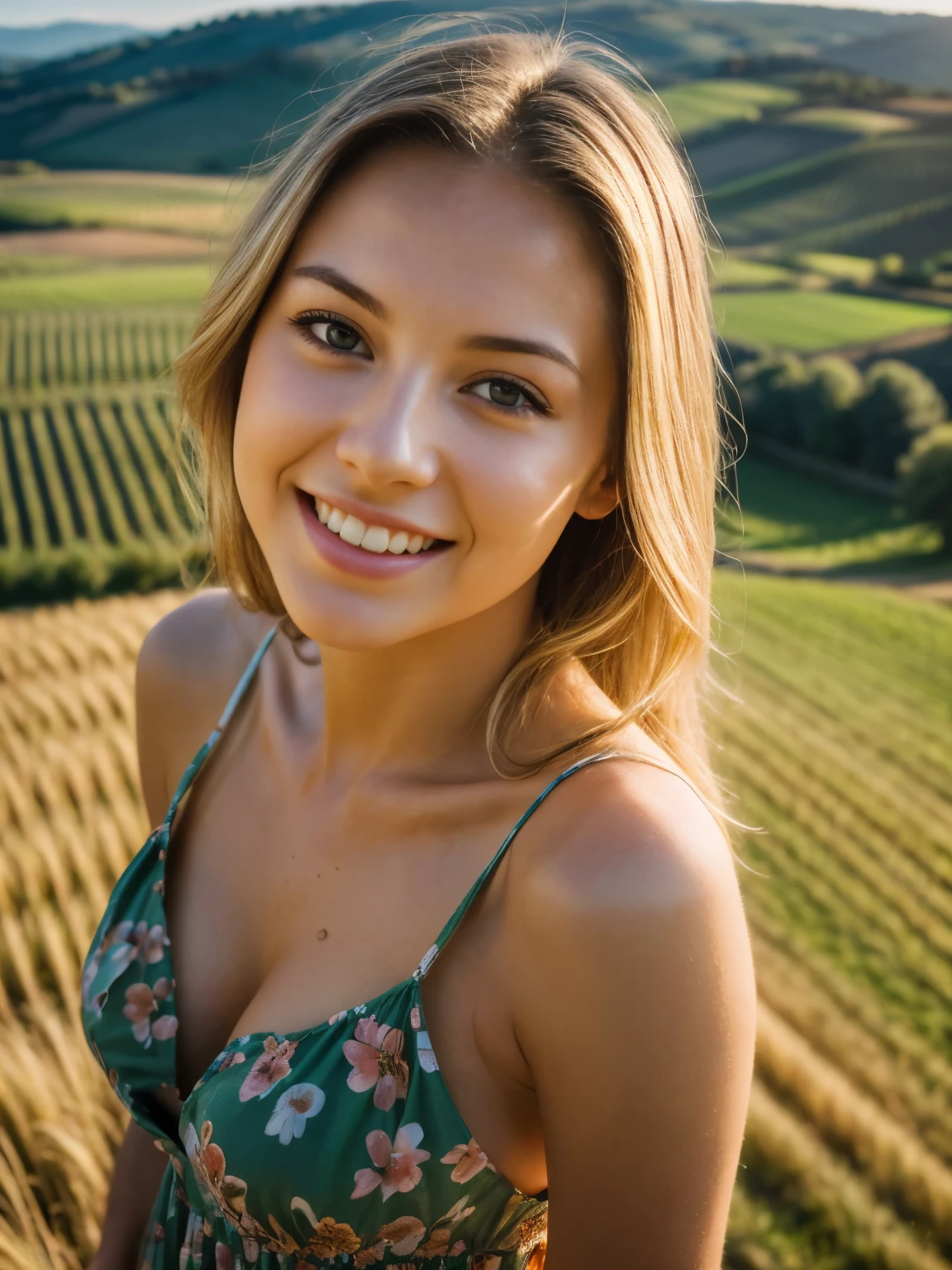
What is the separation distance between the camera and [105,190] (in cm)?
3741

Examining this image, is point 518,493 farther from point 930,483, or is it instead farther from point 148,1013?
point 930,483

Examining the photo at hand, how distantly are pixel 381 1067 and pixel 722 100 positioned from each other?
65656 millimetres

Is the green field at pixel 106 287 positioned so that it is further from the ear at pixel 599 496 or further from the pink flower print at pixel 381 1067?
the pink flower print at pixel 381 1067

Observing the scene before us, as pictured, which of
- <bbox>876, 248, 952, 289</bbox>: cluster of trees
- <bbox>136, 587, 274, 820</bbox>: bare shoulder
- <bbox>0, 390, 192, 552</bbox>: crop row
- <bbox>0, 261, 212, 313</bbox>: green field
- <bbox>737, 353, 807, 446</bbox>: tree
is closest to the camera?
<bbox>136, 587, 274, 820</bbox>: bare shoulder

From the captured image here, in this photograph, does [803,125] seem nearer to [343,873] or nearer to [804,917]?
[804,917]

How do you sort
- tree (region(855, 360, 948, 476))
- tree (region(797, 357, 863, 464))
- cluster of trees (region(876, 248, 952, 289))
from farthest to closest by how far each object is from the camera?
cluster of trees (region(876, 248, 952, 289))
tree (region(797, 357, 863, 464))
tree (region(855, 360, 948, 476))

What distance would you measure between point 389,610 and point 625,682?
573 millimetres

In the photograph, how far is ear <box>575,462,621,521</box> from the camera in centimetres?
173

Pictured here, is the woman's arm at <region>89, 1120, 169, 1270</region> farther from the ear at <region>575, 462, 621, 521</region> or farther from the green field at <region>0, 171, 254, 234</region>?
the green field at <region>0, 171, 254, 234</region>

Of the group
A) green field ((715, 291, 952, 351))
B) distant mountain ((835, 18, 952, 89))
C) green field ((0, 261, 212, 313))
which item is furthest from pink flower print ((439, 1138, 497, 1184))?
green field ((715, 291, 952, 351))

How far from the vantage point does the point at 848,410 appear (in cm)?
4622

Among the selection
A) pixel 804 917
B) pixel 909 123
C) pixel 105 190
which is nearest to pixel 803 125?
pixel 909 123

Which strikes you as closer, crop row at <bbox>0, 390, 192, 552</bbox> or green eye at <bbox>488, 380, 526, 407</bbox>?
green eye at <bbox>488, 380, 526, 407</bbox>

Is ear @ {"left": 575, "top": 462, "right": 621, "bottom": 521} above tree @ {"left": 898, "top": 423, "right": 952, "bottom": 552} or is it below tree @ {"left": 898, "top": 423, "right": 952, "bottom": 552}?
above
